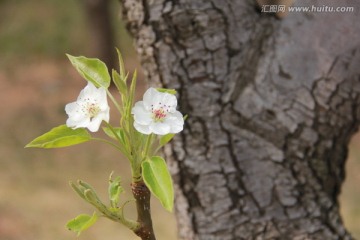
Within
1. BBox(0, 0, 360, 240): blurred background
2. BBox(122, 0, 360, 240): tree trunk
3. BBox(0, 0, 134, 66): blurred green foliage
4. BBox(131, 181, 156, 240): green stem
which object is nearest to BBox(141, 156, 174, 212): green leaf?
BBox(131, 181, 156, 240): green stem

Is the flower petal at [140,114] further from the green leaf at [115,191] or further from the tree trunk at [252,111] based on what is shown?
the tree trunk at [252,111]

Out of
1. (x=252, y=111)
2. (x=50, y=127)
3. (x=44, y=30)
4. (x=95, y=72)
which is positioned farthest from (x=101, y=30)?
(x=95, y=72)

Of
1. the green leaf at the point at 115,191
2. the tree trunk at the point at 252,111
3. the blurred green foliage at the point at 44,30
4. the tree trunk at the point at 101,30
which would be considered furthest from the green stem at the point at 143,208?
the blurred green foliage at the point at 44,30

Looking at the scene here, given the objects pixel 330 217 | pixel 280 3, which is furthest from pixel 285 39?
pixel 330 217

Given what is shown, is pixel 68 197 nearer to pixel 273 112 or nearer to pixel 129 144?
pixel 273 112

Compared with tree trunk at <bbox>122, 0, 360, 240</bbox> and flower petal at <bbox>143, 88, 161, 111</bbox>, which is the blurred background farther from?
flower petal at <bbox>143, 88, 161, 111</bbox>

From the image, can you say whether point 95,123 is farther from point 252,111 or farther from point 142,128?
point 252,111
